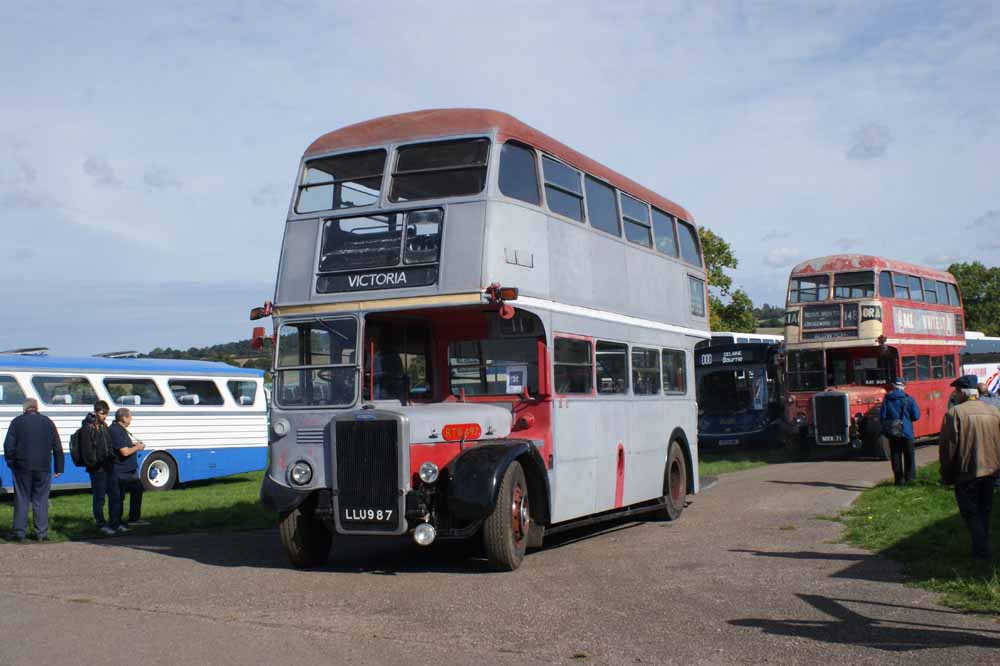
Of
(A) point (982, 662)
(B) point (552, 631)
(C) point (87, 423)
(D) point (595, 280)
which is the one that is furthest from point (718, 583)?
(C) point (87, 423)

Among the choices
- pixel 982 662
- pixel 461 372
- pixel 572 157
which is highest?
pixel 572 157

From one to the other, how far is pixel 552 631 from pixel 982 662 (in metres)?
2.75

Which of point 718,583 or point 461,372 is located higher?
point 461,372

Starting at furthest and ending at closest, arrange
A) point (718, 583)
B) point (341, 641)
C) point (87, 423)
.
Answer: point (87, 423)
point (718, 583)
point (341, 641)

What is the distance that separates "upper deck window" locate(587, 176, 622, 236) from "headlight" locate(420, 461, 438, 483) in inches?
166

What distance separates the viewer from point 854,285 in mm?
27281

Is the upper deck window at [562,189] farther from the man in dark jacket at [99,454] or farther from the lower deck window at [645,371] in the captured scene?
the man in dark jacket at [99,454]

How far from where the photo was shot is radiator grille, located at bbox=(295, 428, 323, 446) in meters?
10.8

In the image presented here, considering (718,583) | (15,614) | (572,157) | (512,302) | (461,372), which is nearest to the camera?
(15,614)

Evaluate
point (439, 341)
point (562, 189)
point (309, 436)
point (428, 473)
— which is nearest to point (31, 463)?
point (309, 436)

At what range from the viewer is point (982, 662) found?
6.68 meters

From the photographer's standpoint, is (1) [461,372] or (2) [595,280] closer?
(1) [461,372]

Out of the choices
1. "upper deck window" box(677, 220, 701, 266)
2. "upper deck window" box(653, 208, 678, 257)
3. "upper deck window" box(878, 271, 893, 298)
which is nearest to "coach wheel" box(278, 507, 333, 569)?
"upper deck window" box(653, 208, 678, 257)

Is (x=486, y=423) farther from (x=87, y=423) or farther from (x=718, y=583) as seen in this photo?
(x=87, y=423)
